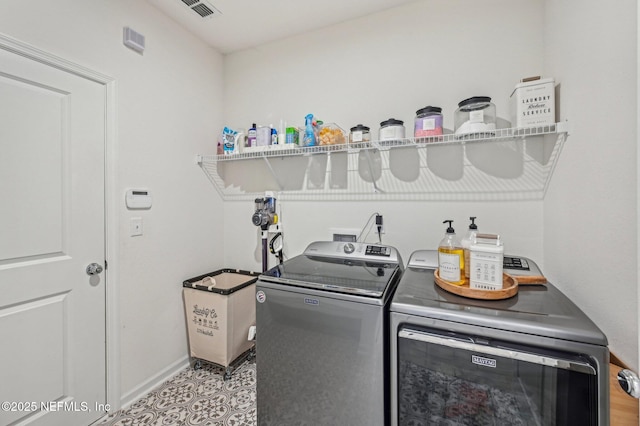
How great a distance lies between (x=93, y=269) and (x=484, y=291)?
6.97ft

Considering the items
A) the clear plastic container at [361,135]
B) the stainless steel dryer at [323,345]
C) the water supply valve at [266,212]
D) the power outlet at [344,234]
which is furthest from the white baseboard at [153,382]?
the clear plastic container at [361,135]

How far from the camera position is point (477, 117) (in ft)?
4.91

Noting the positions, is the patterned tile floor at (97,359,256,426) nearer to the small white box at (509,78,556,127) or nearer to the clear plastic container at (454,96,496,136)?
the clear plastic container at (454,96,496,136)

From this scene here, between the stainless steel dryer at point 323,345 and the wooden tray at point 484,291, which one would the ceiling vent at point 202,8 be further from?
the wooden tray at point 484,291

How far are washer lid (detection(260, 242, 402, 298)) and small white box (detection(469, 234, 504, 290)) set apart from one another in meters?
0.39

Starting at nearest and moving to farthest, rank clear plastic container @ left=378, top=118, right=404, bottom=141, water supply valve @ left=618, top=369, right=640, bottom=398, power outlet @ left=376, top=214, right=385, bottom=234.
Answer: water supply valve @ left=618, top=369, right=640, bottom=398
clear plastic container @ left=378, top=118, right=404, bottom=141
power outlet @ left=376, top=214, right=385, bottom=234

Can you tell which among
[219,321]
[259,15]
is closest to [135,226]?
[219,321]

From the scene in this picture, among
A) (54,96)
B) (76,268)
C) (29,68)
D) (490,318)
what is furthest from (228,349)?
(29,68)

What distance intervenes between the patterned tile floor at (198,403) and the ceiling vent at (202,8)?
2.73 meters

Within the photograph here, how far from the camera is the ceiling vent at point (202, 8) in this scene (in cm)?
189

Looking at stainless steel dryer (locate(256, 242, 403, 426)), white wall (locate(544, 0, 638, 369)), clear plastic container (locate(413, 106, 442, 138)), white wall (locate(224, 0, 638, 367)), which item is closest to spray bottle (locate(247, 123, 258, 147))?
white wall (locate(224, 0, 638, 367))

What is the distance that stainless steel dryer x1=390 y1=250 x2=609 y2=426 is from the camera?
893 millimetres

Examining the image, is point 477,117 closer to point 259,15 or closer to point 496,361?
point 496,361

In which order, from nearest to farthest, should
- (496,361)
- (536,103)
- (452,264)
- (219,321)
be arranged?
1. (496,361)
2. (452,264)
3. (536,103)
4. (219,321)
